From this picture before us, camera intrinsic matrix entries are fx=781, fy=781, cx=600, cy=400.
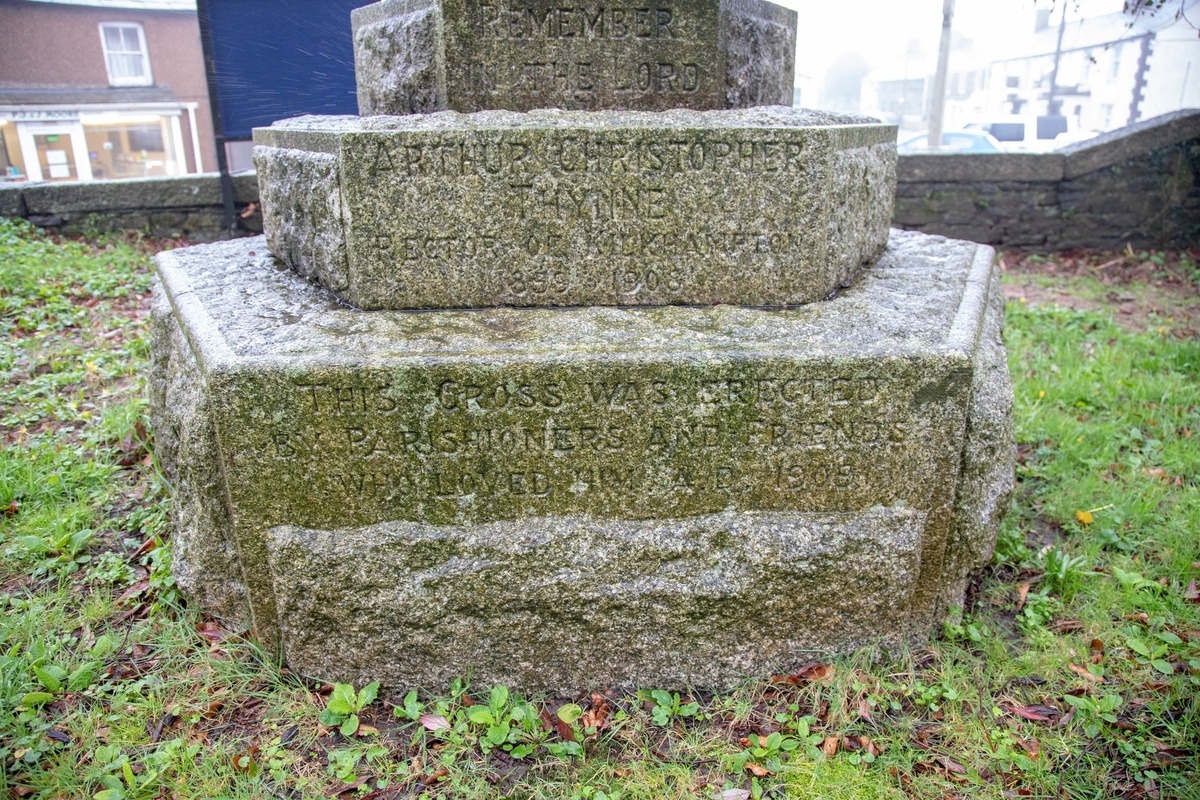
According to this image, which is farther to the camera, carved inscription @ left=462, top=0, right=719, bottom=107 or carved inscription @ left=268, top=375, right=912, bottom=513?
carved inscription @ left=462, top=0, right=719, bottom=107

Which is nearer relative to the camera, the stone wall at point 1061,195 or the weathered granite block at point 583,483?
the weathered granite block at point 583,483

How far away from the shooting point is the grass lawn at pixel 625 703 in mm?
1831

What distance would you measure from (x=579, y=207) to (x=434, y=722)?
4.54 ft

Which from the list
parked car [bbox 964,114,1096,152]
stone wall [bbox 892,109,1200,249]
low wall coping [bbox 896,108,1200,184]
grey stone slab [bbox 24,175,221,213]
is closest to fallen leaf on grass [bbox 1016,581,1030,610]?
low wall coping [bbox 896,108,1200,184]

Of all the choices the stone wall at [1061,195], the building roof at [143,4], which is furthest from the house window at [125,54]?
the stone wall at [1061,195]

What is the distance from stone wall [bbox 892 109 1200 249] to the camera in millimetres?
6566

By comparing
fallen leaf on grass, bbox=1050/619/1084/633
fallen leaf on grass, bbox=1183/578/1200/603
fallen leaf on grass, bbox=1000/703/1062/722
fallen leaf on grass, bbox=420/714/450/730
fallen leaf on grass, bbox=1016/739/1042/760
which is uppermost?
fallen leaf on grass, bbox=1183/578/1200/603

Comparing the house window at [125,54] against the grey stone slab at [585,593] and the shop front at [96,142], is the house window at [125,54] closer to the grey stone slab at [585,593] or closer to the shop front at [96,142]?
the shop front at [96,142]

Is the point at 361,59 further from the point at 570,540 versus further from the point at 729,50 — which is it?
the point at 570,540

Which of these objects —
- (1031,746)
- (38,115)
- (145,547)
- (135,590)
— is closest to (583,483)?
(1031,746)

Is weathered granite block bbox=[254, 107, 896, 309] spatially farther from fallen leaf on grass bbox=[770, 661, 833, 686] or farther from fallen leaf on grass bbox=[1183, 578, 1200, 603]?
fallen leaf on grass bbox=[1183, 578, 1200, 603]

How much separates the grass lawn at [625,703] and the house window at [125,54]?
6.13m

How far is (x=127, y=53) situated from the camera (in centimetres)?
794

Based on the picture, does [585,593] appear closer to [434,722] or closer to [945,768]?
[434,722]
